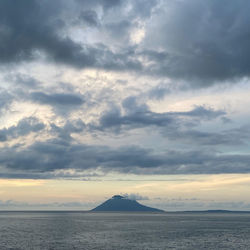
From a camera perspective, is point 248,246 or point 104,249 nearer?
point 104,249

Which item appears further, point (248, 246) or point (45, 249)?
point (248, 246)

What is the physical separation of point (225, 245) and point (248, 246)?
8134 mm

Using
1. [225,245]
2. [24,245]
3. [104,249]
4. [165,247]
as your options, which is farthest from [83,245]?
[225,245]

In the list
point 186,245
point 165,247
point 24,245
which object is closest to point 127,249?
point 165,247

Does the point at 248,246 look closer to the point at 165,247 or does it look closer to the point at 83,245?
the point at 165,247

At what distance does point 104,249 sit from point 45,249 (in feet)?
64.2

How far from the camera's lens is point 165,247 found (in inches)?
4446

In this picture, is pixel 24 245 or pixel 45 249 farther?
pixel 24 245

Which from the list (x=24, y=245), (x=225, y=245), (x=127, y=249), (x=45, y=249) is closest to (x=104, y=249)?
(x=127, y=249)

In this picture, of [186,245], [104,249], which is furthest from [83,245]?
[186,245]

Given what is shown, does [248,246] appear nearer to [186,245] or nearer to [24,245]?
[186,245]

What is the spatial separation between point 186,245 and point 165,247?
10.5m

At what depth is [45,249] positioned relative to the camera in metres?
106

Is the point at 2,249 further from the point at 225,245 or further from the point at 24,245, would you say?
the point at 225,245
